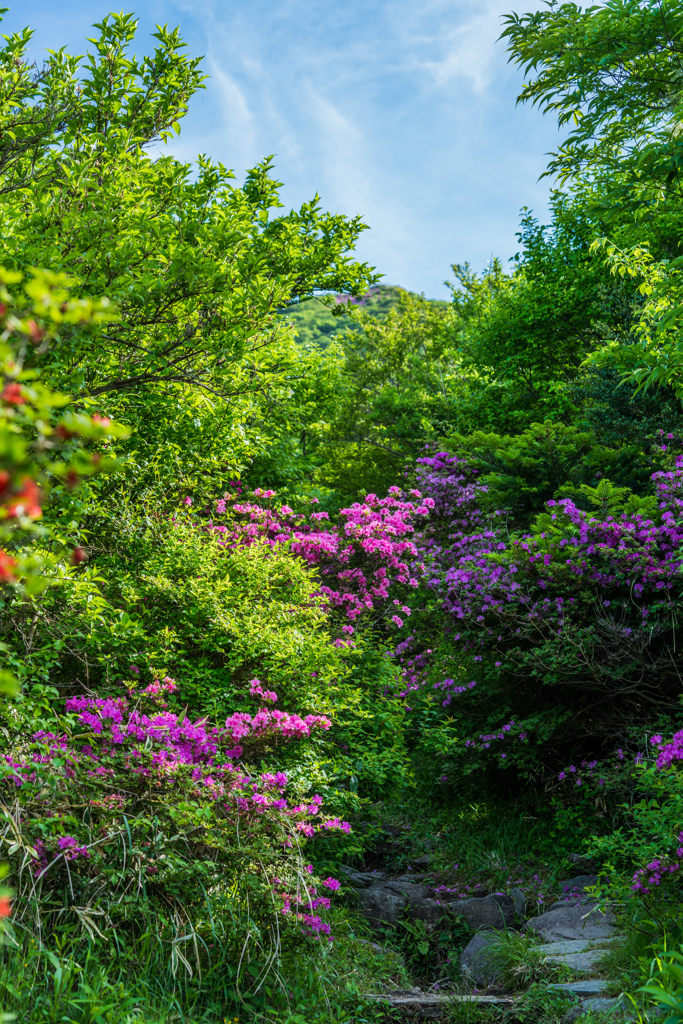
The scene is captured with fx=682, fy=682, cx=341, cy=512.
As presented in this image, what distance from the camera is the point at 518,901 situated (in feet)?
18.2

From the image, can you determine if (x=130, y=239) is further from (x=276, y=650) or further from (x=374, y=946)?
(x=374, y=946)

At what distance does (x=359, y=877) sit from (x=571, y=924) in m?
1.90

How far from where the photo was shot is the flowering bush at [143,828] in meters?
3.46

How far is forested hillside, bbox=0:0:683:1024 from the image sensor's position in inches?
134

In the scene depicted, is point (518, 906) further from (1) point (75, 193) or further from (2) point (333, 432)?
(2) point (333, 432)

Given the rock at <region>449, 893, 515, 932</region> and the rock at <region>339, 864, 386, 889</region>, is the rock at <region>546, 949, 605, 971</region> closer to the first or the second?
the rock at <region>449, 893, 515, 932</region>

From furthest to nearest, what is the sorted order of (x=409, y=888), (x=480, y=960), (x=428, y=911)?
(x=409, y=888)
(x=428, y=911)
(x=480, y=960)

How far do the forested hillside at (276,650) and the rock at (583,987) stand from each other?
43 millimetres

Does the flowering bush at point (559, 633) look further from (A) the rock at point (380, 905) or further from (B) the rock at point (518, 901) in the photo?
(A) the rock at point (380, 905)

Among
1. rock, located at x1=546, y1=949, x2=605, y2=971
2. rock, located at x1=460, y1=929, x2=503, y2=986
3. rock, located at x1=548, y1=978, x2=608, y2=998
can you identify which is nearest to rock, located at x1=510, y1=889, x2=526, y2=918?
rock, located at x1=460, y1=929, x2=503, y2=986

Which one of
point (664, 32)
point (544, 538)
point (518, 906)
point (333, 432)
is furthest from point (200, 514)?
point (333, 432)

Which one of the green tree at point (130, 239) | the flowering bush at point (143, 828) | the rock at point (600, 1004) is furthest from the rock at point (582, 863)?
the green tree at point (130, 239)

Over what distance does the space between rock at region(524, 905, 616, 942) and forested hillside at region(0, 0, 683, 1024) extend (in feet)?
0.09

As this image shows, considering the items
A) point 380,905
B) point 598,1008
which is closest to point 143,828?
point 598,1008
